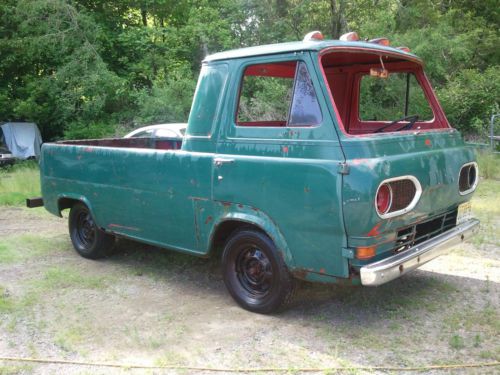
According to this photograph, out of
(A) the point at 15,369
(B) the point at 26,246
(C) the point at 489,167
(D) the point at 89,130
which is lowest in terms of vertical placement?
(A) the point at 15,369

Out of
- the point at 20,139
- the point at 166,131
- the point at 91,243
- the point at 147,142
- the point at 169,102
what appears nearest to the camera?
the point at 91,243

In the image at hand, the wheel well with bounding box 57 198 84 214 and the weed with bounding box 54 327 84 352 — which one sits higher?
the wheel well with bounding box 57 198 84 214

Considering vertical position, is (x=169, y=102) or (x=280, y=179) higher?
(x=169, y=102)

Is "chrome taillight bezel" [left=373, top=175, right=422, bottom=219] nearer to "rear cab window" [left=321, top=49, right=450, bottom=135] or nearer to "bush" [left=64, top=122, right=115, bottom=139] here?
"rear cab window" [left=321, top=49, right=450, bottom=135]

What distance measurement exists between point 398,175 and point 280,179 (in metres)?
0.88

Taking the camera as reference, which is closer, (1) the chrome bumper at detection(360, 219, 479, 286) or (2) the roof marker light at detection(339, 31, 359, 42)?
(1) the chrome bumper at detection(360, 219, 479, 286)

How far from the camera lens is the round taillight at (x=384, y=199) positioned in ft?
11.8

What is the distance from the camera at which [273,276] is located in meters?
4.17

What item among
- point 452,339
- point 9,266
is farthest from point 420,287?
point 9,266

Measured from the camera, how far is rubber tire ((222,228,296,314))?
4.10 meters

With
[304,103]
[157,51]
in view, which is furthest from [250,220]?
[157,51]

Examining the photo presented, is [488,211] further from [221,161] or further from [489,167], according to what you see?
[221,161]

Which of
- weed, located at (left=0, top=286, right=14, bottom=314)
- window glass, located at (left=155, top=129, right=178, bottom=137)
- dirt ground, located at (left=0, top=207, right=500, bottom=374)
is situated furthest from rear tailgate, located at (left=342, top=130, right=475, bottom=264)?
window glass, located at (left=155, top=129, right=178, bottom=137)

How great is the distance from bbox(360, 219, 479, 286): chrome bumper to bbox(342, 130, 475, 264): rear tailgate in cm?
13
